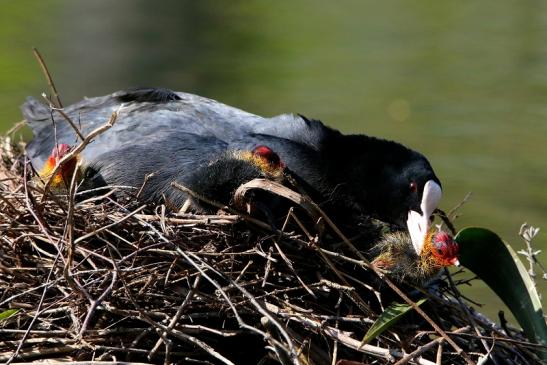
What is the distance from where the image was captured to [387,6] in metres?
12.4

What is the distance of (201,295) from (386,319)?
1.81 feet

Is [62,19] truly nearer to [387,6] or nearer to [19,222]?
[387,6]

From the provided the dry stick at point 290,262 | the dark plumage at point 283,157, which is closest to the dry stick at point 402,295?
the dry stick at point 290,262

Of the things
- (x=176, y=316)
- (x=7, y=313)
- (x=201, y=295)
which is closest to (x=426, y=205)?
(x=201, y=295)

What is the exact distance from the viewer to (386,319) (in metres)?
3.25

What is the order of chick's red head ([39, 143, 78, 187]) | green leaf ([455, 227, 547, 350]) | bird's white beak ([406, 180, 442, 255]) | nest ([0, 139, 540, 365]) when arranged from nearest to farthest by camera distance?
nest ([0, 139, 540, 365]), green leaf ([455, 227, 547, 350]), chick's red head ([39, 143, 78, 187]), bird's white beak ([406, 180, 442, 255])

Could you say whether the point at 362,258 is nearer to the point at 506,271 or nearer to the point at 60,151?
the point at 506,271

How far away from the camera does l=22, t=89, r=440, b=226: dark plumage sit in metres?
3.91

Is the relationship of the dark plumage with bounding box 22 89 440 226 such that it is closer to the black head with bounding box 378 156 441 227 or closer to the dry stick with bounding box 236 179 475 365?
the black head with bounding box 378 156 441 227

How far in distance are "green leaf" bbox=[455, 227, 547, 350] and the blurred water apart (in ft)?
10.7

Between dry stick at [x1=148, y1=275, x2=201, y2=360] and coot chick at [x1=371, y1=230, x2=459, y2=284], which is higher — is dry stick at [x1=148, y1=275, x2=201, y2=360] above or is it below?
below

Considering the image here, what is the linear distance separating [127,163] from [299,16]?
27.4 feet

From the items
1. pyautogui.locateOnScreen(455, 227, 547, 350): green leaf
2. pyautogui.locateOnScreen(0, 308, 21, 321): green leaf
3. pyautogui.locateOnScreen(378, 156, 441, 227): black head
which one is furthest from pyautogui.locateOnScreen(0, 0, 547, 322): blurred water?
pyautogui.locateOnScreen(0, 308, 21, 321): green leaf

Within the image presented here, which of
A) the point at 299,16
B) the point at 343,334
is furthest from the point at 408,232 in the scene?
the point at 299,16
